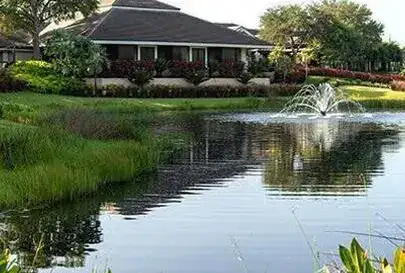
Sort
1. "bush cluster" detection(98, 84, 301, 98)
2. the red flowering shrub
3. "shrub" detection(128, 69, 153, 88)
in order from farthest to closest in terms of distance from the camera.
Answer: the red flowering shrub, "shrub" detection(128, 69, 153, 88), "bush cluster" detection(98, 84, 301, 98)

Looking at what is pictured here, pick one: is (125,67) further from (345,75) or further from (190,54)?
(345,75)

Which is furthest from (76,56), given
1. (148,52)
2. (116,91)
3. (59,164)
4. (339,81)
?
(59,164)

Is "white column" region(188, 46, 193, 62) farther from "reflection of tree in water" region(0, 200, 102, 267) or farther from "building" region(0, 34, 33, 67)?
"reflection of tree in water" region(0, 200, 102, 267)

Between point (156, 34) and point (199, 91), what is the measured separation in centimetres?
647

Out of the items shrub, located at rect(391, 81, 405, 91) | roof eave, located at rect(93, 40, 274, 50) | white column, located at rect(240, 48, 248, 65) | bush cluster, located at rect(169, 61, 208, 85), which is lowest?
shrub, located at rect(391, 81, 405, 91)

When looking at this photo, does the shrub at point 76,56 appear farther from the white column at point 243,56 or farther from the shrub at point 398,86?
the shrub at point 398,86

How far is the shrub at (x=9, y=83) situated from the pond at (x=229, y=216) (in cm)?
2135

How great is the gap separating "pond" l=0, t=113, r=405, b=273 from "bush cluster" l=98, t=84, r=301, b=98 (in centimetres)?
2309

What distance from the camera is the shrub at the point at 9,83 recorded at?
41188 mm

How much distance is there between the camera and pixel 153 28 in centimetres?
5253

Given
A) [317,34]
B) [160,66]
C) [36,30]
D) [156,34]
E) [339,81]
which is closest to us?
[160,66]

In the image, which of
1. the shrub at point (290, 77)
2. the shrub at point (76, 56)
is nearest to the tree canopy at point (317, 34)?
the shrub at point (290, 77)

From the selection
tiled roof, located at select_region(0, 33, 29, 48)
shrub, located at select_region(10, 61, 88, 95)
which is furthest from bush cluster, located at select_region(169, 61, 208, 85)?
tiled roof, located at select_region(0, 33, 29, 48)

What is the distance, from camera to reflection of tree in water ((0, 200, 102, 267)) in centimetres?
1015
